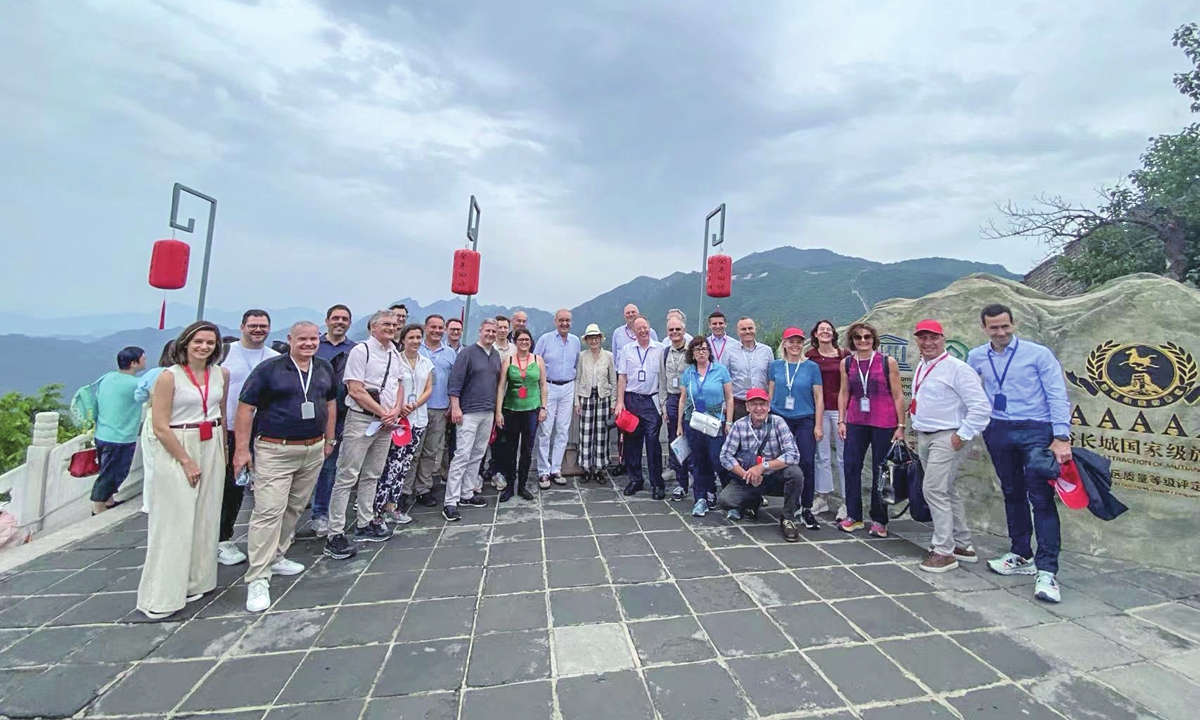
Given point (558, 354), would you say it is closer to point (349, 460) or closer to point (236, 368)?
point (349, 460)

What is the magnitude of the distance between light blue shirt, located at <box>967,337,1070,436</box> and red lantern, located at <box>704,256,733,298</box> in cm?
572

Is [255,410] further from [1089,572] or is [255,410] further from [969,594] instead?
[1089,572]

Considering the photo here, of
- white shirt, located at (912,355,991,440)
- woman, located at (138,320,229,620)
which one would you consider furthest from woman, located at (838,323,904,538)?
woman, located at (138,320,229,620)

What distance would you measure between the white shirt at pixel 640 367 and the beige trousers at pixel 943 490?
7.79 ft

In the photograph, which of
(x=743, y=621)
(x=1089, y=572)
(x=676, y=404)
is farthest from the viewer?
(x=676, y=404)

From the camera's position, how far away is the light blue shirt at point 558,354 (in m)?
5.30

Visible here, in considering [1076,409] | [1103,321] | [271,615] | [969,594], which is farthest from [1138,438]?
[271,615]

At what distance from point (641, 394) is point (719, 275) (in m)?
4.67

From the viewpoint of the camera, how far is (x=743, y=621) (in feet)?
8.92

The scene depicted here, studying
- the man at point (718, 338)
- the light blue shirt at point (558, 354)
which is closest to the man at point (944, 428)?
the man at point (718, 338)

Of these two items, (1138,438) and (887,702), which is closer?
(887,702)

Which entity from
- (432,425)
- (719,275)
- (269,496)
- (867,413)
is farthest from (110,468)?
(719,275)

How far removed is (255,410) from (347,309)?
1.17 metres

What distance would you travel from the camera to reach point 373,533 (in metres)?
3.90
